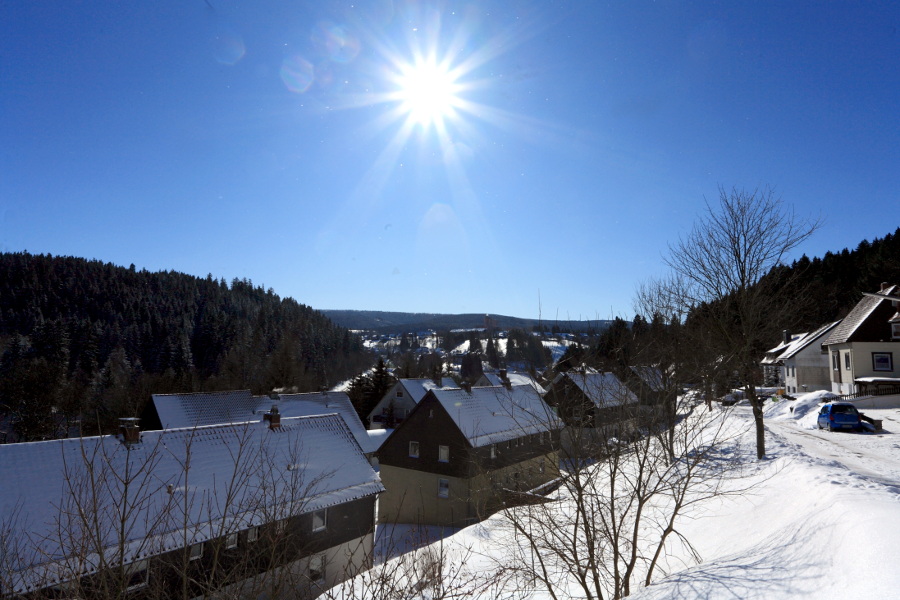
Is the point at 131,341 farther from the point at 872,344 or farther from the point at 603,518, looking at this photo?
the point at 872,344

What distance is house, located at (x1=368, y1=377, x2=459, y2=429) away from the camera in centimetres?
4775

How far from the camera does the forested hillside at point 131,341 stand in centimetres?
4416

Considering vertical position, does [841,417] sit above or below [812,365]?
below

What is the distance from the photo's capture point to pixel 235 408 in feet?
106

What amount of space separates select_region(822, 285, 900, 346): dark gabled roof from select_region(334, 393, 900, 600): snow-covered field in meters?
20.3

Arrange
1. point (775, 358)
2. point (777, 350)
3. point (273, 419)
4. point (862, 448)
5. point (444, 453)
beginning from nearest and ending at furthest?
point (273, 419)
point (862, 448)
point (444, 453)
point (775, 358)
point (777, 350)

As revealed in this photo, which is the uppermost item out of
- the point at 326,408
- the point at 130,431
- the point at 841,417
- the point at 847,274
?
the point at 847,274

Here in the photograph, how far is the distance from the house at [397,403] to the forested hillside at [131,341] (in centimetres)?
1895

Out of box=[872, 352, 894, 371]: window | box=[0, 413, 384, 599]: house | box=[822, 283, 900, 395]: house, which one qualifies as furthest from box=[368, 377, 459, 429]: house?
box=[872, 352, 894, 371]: window

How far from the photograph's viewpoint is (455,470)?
24656 mm

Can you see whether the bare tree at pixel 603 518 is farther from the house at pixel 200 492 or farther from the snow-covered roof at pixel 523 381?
the house at pixel 200 492

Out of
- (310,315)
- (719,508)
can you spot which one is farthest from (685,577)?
(310,315)

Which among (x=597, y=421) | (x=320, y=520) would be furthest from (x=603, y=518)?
(x=320, y=520)

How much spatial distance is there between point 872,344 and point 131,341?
9598 centimetres
